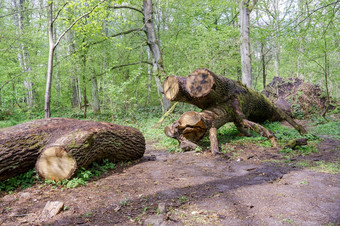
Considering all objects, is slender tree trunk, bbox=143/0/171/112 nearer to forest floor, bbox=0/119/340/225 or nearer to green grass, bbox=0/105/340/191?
green grass, bbox=0/105/340/191

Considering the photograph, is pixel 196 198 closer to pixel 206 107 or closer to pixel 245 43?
pixel 206 107

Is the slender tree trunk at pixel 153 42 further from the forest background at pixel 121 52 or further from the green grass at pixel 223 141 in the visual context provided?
the green grass at pixel 223 141

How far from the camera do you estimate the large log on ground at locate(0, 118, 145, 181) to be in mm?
3703

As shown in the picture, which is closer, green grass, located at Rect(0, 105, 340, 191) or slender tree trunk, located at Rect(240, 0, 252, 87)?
green grass, located at Rect(0, 105, 340, 191)

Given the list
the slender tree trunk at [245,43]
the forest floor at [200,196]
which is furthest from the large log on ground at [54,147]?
the slender tree trunk at [245,43]

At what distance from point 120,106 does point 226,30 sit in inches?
315

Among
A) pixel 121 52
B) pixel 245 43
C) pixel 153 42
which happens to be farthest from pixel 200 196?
pixel 121 52

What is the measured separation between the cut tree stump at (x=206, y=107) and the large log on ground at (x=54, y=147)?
2.17 m

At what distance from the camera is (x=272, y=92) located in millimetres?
12453

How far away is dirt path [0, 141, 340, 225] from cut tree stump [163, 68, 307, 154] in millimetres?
1681

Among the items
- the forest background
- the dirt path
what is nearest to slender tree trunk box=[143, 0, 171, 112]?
the forest background

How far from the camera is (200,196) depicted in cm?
300

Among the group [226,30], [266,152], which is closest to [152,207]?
[266,152]

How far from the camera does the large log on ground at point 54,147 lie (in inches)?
146
